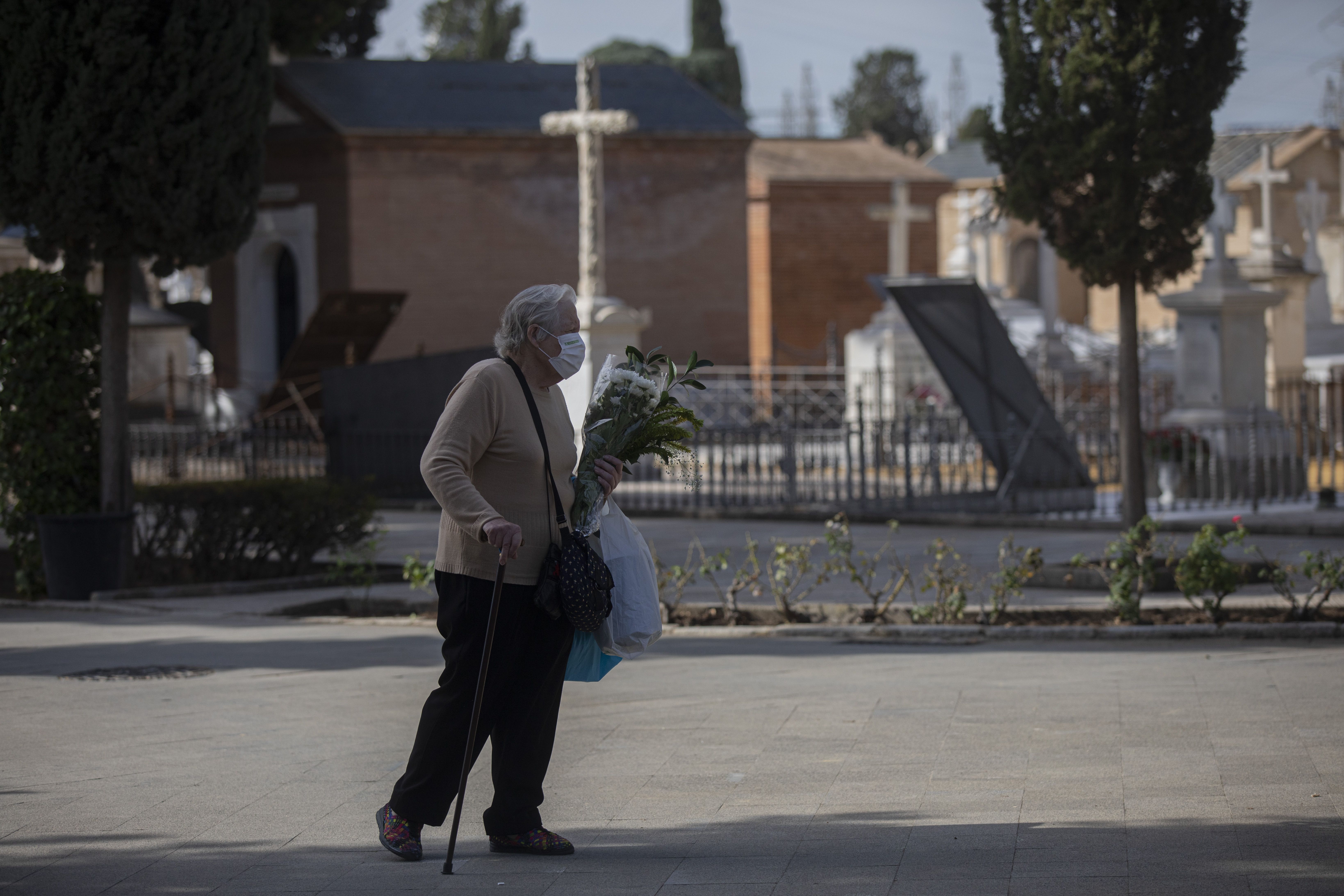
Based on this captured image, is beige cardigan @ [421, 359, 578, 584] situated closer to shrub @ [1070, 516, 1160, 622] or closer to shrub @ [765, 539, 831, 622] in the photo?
shrub @ [765, 539, 831, 622]

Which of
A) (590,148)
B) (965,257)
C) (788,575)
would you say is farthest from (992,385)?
(965,257)

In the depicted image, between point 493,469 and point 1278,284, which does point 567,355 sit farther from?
point 1278,284

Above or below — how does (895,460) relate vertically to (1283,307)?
below

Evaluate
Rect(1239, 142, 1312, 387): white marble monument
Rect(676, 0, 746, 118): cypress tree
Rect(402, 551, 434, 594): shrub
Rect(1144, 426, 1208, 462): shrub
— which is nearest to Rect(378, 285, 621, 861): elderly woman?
Rect(402, 551, 434, 594): shrub

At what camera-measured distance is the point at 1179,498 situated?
15938 mm

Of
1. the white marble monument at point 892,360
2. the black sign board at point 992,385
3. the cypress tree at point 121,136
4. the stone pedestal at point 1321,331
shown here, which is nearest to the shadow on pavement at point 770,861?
the cypress tree at point 121,136

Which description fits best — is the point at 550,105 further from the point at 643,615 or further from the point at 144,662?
the point at 643,615

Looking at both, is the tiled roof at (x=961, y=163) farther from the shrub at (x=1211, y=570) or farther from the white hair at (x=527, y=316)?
the white hair at (x=527, y=316)

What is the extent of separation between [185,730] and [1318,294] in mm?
28659

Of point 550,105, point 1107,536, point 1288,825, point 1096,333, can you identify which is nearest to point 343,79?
point 550,105

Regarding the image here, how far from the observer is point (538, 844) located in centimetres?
466

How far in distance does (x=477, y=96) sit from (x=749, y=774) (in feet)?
87.8

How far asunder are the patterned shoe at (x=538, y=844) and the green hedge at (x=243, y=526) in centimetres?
700

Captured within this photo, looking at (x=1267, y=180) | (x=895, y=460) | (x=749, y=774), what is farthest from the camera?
(x=1267, y=180)
